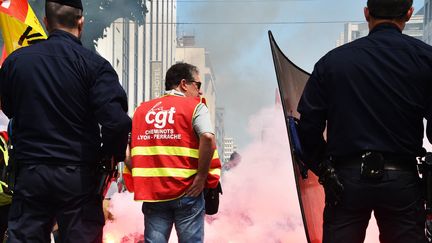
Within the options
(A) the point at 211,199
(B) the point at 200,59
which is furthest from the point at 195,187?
(B) the point at 200,59

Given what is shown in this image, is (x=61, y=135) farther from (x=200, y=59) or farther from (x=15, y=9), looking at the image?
(x=200, y=59)

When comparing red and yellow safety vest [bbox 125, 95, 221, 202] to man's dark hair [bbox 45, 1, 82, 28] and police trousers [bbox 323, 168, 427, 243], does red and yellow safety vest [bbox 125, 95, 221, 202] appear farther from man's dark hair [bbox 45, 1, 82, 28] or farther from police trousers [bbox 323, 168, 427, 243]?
police trousers [bbox 323, 168, 427, 243]

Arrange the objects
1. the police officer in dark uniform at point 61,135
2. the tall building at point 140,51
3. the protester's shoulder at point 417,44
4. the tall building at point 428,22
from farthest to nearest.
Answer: the tall building at point 428,22
the tall building at point 140,51
the police officer in dark uniform at point 61,135
the protester's shoulder at point 417,44

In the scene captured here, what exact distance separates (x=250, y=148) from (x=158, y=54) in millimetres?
58103

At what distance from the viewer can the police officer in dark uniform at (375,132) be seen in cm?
263

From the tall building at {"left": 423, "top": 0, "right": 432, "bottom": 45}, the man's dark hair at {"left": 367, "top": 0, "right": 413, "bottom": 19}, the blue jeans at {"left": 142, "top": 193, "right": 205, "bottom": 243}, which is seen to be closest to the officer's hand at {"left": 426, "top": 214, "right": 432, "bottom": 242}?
the man's dark hair at {"left": 367, "top": 0, "right": 413, "bottom": 19}

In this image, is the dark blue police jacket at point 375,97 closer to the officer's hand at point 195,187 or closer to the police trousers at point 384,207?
the police trousers at point 384,207

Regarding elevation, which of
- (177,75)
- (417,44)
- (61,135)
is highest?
(417,44)

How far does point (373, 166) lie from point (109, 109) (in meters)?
1.14

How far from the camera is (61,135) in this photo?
9.44 feet

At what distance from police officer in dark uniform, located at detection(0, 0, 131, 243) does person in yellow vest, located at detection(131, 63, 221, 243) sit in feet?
2.70

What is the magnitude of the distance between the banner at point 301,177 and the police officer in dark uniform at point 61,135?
1.15 metres

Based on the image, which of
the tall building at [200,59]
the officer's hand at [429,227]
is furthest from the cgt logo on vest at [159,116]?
the tall building at [200,59]

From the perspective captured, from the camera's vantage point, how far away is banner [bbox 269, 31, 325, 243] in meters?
3.93
